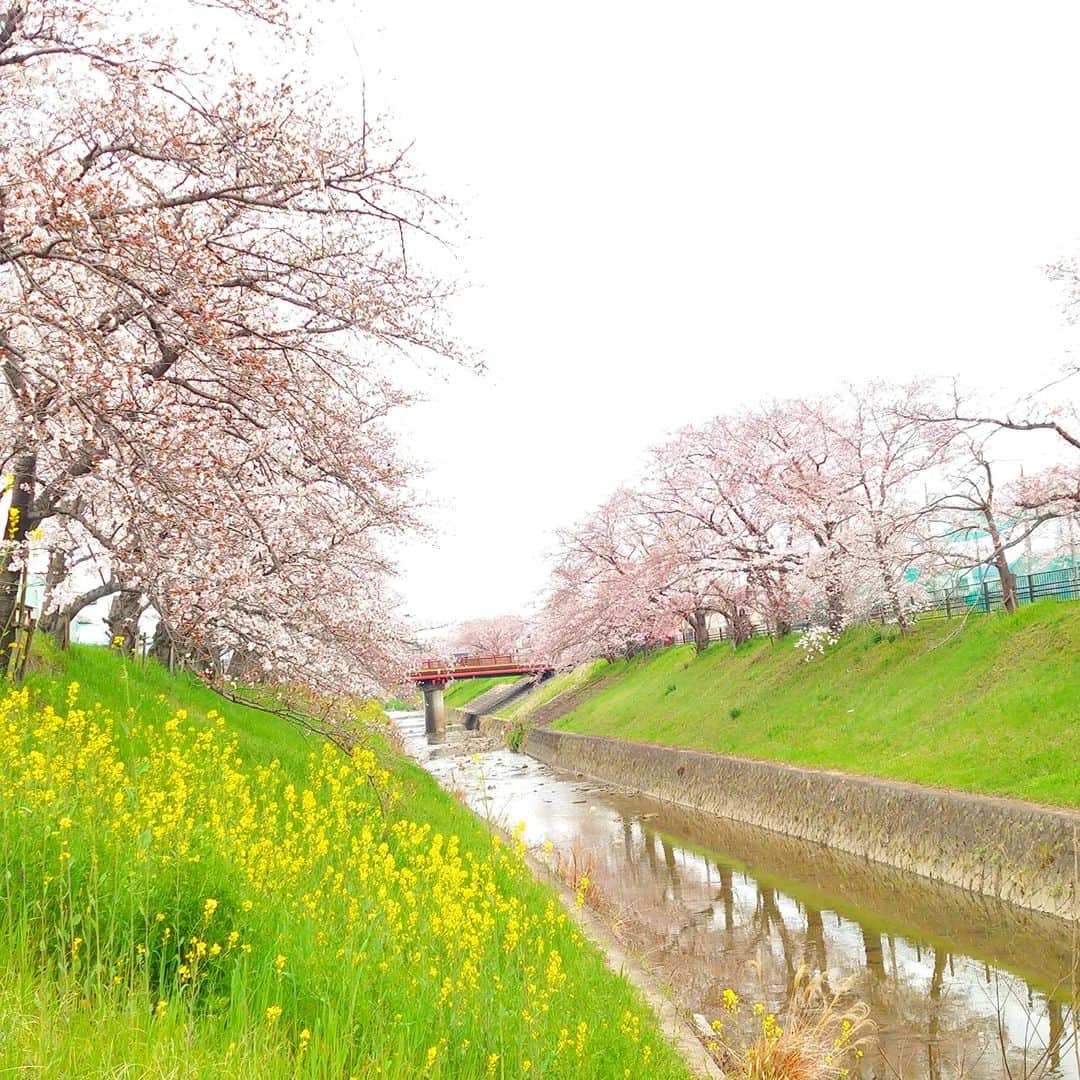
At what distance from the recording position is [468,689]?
8188cm

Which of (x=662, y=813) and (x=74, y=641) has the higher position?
(x=74, y=641)

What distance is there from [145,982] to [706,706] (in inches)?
1014

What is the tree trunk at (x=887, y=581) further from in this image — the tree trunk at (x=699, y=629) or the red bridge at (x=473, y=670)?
the red bridge at (x=473, y=670)

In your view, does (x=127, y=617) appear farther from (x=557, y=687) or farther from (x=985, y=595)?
(x=557, y=687)

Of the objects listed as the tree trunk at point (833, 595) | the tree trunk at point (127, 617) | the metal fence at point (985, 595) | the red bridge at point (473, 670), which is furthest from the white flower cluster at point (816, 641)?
the red bridge at point (473, 670)

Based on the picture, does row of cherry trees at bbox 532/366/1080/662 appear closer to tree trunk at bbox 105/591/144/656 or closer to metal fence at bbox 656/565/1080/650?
metal fence at bbox 656/565/1080/650

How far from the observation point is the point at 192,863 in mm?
4277

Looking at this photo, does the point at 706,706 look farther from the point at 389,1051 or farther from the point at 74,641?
the point at 389,1051

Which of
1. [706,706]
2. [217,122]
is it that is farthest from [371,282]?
[706,706]

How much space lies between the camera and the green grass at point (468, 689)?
72.8 meters

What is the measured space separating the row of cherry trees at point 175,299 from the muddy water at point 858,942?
9.22ft

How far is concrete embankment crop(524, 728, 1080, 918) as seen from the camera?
10961mm

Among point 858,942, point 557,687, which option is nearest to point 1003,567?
point 858,942

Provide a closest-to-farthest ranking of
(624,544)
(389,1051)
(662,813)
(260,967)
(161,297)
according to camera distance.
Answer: (389,1051) < (260,967) < (161,297) < (662,813) < (624,544)
